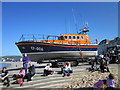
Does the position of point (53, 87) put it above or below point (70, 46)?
below

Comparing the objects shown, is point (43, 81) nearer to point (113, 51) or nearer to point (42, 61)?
point (42, 61)

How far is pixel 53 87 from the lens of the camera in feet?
26.9

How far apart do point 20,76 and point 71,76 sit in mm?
3418

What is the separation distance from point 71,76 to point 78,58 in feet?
16.4

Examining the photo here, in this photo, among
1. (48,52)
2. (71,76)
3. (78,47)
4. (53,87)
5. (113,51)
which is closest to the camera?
(53,87)

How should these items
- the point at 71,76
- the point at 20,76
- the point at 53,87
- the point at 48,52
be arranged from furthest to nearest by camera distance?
the point at 48,52, the point at 71,76, the point at 20,76, the point at 53,87

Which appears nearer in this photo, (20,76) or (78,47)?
(20,76)

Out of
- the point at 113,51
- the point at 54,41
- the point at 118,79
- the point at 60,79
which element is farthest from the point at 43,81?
the point at 113,51

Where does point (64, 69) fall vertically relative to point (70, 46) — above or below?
below

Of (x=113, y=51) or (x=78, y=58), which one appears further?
(x=113, y=51)

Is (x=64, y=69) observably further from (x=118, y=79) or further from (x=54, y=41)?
(x=54, y=41)

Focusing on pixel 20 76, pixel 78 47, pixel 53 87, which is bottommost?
pixel 53 87

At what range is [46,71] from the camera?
10.3 m

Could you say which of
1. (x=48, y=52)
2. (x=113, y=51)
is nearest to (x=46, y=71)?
(x=48, y=52)
